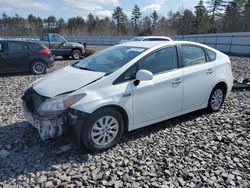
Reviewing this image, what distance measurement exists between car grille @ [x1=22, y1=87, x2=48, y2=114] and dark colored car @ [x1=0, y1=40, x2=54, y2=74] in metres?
6.30

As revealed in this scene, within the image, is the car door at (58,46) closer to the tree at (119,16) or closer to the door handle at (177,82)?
the door handle at (177,82)

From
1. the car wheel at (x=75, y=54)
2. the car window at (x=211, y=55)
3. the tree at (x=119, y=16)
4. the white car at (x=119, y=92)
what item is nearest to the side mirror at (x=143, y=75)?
the white car at (x=119, y=92)

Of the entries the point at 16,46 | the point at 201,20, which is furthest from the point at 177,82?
the point at 201,20

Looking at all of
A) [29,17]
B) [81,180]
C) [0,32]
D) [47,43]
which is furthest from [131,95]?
[29,17]

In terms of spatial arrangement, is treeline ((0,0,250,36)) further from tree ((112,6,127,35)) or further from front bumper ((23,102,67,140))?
front bumper ((23,102,67,140))

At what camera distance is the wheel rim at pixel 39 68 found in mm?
9897

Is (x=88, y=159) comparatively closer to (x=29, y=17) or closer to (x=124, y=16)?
(x=124, y=16)

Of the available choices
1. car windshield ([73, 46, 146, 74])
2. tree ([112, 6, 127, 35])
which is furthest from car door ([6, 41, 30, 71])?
tree ([112, 6, 127, 35])

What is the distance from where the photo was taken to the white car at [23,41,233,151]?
317 centimetres

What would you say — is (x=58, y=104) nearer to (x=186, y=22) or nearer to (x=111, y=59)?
(x=111, y=59)

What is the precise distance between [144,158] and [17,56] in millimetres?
7953

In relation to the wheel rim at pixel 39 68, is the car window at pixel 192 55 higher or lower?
higher

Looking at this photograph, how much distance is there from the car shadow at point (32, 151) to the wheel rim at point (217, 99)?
111cm

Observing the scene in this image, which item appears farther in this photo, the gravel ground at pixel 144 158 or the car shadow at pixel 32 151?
the car shadow at pixel 32 151
